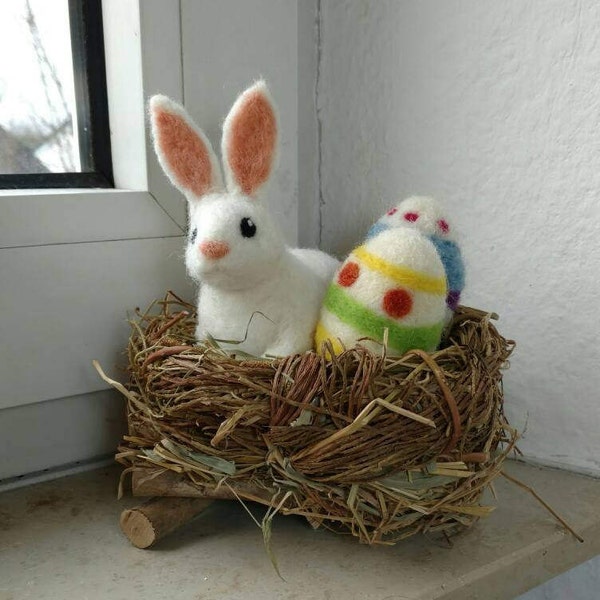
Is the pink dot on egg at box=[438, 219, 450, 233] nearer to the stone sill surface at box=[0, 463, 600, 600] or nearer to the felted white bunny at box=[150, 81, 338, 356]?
the felted white bunny at box=[150, 81, 338, 356]

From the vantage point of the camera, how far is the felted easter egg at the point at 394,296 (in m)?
0.58

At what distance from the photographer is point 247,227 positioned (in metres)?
0.61

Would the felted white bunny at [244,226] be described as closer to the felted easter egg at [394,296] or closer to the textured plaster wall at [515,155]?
the felted easter egg at [394,296]

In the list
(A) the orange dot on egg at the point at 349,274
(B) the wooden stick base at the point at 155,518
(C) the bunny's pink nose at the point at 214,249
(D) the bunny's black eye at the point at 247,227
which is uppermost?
(D) the bunny's black eye at the point at 247,227

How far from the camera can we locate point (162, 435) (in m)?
0.60

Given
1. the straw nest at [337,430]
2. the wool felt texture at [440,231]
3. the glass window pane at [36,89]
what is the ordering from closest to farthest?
the straw nest at [337,430] < the wool felt texture at [440,231] < the glass window pane at [36,89]

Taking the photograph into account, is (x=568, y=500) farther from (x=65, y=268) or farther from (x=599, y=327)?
(x=65, y=268)

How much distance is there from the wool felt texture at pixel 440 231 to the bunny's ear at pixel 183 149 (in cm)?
18

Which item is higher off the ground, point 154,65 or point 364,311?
point 154,65

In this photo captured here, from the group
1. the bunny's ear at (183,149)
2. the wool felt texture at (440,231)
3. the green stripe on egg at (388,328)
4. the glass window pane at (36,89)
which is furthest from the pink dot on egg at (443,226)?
the glass window pane at (36,89)

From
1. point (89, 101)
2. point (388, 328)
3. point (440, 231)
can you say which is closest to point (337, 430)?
point (388, 328)

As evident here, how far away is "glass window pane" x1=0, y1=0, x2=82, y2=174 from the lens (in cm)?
78

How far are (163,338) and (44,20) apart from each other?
41 cm

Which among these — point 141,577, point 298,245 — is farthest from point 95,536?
point 298,245
